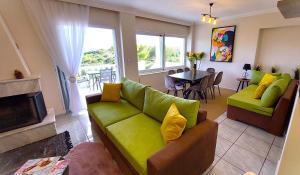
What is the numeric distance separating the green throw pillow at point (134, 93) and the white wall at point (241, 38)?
401 centimetres

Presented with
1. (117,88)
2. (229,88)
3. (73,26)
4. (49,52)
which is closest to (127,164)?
(117,88)

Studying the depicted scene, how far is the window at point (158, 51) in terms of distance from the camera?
4.46 meters

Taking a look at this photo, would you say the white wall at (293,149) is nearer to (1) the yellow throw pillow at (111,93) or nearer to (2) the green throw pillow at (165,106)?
(2) the green throw pillow at (165,106)

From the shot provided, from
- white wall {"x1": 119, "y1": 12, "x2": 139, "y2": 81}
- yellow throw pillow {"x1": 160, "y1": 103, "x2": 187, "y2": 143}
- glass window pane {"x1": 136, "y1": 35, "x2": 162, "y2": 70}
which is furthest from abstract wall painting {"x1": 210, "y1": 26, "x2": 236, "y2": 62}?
yellow throw pillow {"x1": 160, "y1": 103, "x2": 187, "y2": 143}

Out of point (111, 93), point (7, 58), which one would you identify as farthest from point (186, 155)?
point (7, 58)

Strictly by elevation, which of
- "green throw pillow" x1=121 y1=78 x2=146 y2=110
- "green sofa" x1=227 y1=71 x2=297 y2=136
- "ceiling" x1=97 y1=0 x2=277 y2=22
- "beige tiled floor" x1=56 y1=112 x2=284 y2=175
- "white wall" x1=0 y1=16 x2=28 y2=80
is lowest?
"beige tiled floor" x1=56 y1=112 x2=284 y2=175

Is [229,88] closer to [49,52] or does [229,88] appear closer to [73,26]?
[73,26]

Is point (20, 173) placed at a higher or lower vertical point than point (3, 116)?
lower

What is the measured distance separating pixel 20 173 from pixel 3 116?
4.69 ft

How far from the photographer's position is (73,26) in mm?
2912

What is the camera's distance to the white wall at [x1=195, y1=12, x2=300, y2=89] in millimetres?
3825

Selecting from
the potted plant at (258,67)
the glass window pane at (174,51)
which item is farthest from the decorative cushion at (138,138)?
the potted plant at (258,67)

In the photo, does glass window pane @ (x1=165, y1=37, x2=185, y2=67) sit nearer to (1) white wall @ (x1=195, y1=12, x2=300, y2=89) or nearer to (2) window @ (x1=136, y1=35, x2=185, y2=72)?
(2) window @ (x1=136, y1=35, x2=185, y2=72)

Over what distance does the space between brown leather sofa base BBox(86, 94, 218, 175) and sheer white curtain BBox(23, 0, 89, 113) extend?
214 centimetres
